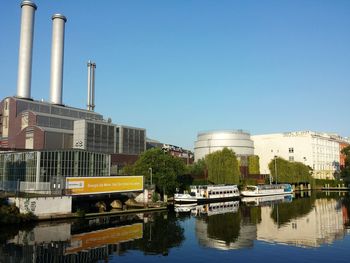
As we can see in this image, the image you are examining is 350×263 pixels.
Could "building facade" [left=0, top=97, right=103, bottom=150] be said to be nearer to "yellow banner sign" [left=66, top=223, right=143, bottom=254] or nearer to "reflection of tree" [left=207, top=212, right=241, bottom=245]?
"reflection of tree" [left=207, top=212, right=241, bottom=245]

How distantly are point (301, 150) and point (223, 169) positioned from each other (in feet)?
262

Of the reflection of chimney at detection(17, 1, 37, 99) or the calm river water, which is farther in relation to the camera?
the reflection of chimney at detection(17, 1, 37, 99)

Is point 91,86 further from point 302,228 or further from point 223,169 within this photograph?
point 302,228

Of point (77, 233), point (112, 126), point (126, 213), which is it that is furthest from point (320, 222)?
point (112, 126)

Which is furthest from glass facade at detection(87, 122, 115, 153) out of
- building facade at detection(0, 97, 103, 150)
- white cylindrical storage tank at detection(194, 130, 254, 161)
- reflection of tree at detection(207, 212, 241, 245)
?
reflection of tree at detection(207, 212, 241, 245)

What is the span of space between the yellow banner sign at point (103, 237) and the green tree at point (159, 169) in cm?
3239

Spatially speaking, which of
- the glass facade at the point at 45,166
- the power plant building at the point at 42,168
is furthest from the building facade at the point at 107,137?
the power plant building at the point at 42,168

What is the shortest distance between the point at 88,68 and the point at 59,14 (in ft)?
90.1

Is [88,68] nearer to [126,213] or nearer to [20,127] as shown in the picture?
[20,127]

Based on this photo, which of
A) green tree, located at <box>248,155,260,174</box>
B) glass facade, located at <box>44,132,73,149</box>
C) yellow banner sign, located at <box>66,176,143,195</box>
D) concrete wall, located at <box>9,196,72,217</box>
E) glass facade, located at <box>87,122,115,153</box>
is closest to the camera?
concrete wall, located at <box>9,196,72,217</box>

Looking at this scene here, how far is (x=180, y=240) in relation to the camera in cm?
4284

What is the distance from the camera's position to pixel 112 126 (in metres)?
141

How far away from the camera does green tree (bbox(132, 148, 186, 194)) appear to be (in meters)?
82.9

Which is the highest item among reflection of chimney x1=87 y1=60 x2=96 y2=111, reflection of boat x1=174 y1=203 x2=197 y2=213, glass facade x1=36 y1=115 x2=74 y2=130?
reflection of chimney x1=87 y1=60 x2=96 y2=111
